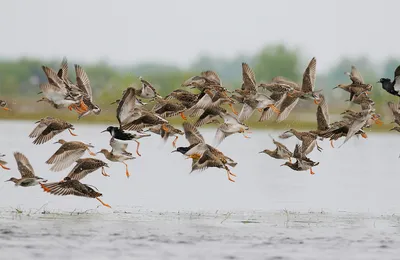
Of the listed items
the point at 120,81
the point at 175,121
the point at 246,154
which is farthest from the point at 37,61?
the point at 246,154

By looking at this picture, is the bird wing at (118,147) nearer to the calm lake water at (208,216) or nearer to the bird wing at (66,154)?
the bird wing at (66,154)

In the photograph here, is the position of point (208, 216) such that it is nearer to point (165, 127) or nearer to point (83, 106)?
point (165, 127)

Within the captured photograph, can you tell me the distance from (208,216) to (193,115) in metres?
2.14

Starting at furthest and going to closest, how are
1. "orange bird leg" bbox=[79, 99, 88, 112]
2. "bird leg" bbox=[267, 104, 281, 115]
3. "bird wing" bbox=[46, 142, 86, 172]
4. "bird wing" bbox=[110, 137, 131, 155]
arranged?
"bird leg" bbox=[267, 104, 281, 115]
"orange bird leg" bbox=[79, 99, 88, 112]
"bird wing" bbox=[110, 137, 131, 155]
"bird wing" bbox=[46, 142, 86, 172]

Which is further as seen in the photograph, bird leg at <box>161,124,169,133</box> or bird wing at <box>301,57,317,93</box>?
bird wing at <box>301,57,317,93</box>

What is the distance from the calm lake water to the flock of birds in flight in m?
0.86

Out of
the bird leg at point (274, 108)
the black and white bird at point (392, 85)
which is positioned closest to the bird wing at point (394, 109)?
the black and white bird at point (392, 85)

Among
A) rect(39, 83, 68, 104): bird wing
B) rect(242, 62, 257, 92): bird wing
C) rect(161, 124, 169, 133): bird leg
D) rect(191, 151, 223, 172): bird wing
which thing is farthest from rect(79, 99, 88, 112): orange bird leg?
rect(242, 62, 257, 92): bird wing

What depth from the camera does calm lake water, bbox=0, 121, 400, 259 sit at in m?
15.2

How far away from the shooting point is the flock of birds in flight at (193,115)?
17688 mm

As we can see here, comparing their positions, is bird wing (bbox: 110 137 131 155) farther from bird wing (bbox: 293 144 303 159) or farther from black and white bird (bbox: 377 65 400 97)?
black and white bird (bbox: 377 65 400 97)

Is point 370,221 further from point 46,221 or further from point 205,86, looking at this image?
point 46,221

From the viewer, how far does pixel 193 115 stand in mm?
19266

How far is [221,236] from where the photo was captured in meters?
16.3
